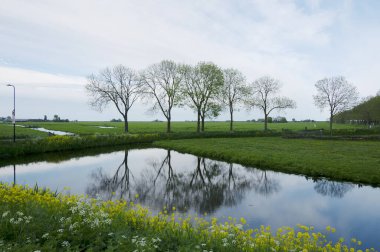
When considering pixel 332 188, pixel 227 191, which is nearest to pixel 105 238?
pixel 227 191

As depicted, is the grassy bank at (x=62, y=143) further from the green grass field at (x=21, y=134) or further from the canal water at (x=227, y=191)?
the green grass field at (x=21, y=134)

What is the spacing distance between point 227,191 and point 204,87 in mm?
42651

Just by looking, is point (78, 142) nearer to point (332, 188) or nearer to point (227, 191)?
point (227, 191)

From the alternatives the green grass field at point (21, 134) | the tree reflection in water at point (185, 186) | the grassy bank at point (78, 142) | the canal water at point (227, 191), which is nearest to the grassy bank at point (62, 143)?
the grassy bank at point (78, 142)

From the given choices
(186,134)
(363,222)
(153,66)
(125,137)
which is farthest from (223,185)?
(153,66)

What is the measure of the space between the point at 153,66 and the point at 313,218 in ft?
169

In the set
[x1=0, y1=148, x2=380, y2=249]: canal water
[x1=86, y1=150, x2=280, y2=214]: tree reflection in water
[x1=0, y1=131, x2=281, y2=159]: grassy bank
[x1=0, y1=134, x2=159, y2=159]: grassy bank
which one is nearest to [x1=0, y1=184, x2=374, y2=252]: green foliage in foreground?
[x1=0, y1=148, x2=380, y2=249]: canal water

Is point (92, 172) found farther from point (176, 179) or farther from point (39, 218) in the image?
point (39, 218)

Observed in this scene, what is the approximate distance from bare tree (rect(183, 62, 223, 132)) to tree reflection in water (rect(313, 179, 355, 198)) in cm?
4048

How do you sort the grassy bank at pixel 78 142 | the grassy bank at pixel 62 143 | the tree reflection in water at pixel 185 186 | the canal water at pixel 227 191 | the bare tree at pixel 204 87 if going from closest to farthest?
the canal water at pixel 227 191 < the tree reflection in water at pixel 185 186 < the grassy bank at pixel 62 143 < the grassy bank at pixel 78 142 < the bare tree at pixel 204 87

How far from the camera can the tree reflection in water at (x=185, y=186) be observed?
42.5 feet

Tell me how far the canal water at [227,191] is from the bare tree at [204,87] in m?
33.8

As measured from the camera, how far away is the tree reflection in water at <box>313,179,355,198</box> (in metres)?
14.3

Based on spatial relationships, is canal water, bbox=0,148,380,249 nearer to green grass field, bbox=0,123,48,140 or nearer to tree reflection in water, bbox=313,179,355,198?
tree reflection in water, bbox=313,179,355,198
